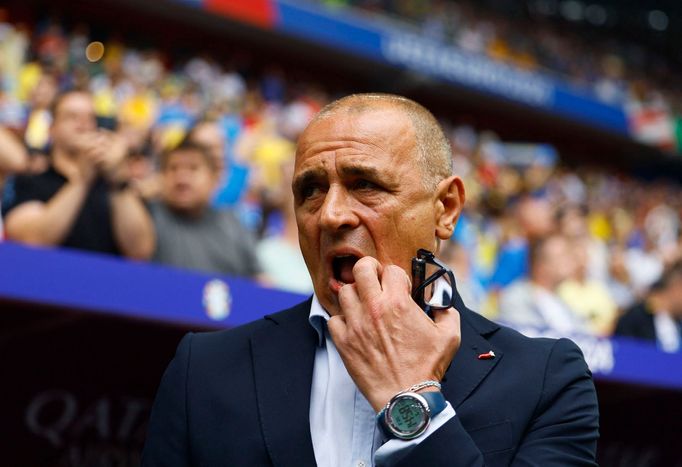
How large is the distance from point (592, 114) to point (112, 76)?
40.4ft

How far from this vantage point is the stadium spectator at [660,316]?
6.53m

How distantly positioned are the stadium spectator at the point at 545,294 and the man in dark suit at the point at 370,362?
14.3ft

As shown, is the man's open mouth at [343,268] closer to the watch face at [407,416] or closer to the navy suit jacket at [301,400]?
the navy suit jacket at [301,400]

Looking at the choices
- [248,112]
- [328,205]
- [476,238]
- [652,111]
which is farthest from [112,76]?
[652,111]

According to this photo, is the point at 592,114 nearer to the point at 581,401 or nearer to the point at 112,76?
the point at 112,76

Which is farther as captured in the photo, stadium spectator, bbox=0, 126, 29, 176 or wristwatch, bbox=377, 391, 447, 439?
stadium spectator, bbox=0, 126, 29, 176

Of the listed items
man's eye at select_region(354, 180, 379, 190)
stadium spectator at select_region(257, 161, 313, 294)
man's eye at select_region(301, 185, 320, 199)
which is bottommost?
stadium spectator at select_region(257, 161, 313, 294)

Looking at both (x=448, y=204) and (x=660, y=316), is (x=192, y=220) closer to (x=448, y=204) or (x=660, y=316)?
(x=448, y=204)

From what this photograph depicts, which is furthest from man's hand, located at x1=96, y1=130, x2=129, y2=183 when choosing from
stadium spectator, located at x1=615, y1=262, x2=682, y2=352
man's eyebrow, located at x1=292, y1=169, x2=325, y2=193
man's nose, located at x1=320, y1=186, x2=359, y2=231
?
stadium spectator, located at x1=615, y1=262, x2=682, y2=352

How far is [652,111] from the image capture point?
21859 mm

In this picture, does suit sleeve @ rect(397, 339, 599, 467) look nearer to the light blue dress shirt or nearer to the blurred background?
the light blue dress shirt

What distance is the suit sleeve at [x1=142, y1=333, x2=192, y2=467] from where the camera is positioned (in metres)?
1.78

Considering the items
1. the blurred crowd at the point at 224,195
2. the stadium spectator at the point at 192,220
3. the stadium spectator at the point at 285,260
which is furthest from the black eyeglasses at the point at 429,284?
the stadium spectator at the point at 285,260

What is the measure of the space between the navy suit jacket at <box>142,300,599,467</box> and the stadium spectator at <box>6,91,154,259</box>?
2296 mm
